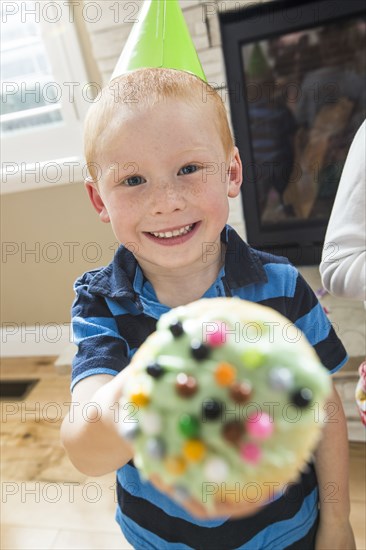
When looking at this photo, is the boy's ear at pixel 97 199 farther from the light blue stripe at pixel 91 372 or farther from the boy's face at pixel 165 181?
the light blue stripe at pixel 91 372

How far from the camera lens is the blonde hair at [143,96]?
0.53 meters

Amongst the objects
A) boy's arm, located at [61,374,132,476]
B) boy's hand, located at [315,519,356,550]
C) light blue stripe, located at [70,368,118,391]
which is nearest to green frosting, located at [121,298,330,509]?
boy's arm, located at [61,374,132,476]

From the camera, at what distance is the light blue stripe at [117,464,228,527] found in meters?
0.60

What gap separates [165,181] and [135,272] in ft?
0.51

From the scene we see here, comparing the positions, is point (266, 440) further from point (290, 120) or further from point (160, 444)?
point (290, 120)

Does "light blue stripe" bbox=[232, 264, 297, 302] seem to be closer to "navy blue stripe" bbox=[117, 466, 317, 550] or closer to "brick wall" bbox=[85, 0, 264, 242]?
"navy blue stripe" bbox=[117, 466, 317, 550]

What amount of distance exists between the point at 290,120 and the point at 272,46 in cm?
25

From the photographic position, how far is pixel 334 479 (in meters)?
0.65

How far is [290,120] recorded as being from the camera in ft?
5.47

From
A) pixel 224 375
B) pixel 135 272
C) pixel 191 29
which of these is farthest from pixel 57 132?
pixel 224 375

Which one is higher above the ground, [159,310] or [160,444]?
[160,444]

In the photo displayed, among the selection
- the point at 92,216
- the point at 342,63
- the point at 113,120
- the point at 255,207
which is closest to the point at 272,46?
the point at 342,63

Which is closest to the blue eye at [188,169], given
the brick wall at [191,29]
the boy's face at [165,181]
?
the boy's face at [165,181]

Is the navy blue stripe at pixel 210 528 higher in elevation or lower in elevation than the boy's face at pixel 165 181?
lower
